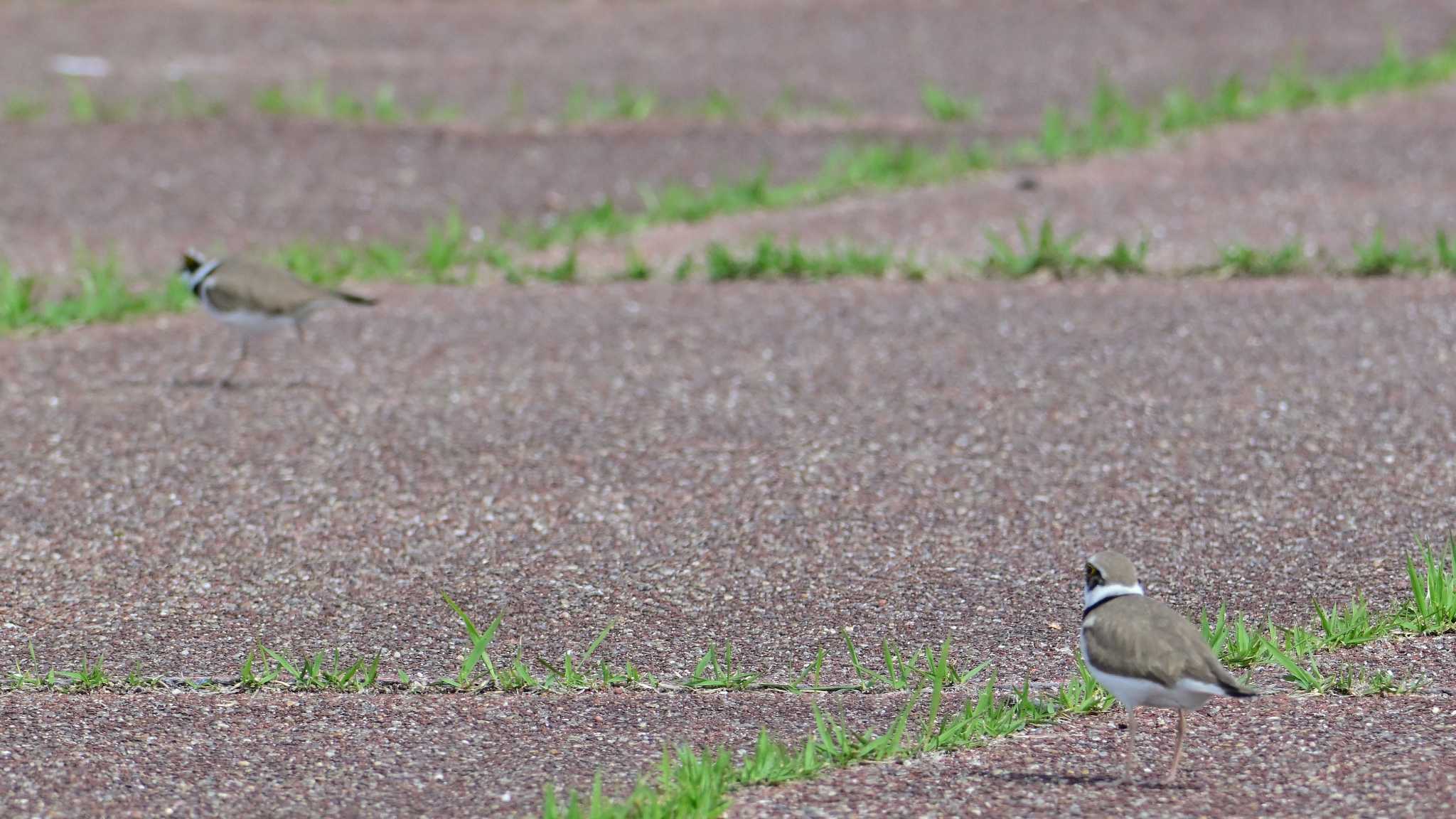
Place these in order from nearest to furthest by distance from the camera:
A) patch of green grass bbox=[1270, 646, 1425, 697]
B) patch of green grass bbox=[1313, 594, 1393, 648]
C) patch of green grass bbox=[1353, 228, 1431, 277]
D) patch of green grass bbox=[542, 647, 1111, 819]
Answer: patch of green grass bbox=[542, 647, 1111, 819] < patch of green grass bbox=[1270, 646, 1425, 697] < patch of green grass bbox=[1313, 594, 1393, 648] < patch of green grass bbox=[1353, 228, 1431, 277]

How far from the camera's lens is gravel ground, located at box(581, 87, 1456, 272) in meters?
9.63

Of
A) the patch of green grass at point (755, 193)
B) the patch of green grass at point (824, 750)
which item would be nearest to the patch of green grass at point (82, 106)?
the patch of green grass at point (755, 193)

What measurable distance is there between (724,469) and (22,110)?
23.0 ft

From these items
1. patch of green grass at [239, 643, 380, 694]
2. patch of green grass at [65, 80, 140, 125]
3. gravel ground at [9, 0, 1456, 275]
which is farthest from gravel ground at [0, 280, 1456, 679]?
patch of green grass at [65, 80, 140, 125]

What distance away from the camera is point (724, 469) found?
6.79 m

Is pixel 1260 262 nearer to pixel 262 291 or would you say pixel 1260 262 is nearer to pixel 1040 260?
pixel 1040 260

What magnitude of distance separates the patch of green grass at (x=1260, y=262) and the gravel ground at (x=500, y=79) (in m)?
1.39

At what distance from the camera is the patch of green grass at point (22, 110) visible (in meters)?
11.9

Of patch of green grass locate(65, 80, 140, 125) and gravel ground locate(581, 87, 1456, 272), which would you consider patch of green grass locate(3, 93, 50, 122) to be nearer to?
patch of green grass locate(65, 80, 140, 125)

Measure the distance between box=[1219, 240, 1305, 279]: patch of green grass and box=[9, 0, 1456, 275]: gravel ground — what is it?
1.39m

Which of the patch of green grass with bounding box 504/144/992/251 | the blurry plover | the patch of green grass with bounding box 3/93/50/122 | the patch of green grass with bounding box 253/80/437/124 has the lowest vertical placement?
the blurry plover

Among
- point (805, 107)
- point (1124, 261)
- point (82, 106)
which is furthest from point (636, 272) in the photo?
point (82, 106)

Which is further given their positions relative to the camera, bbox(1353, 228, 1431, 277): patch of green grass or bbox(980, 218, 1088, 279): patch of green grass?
bbox(980, 218, 1088, 279): patch of green grass

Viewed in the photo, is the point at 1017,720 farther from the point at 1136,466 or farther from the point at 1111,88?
the point at 1111,88
